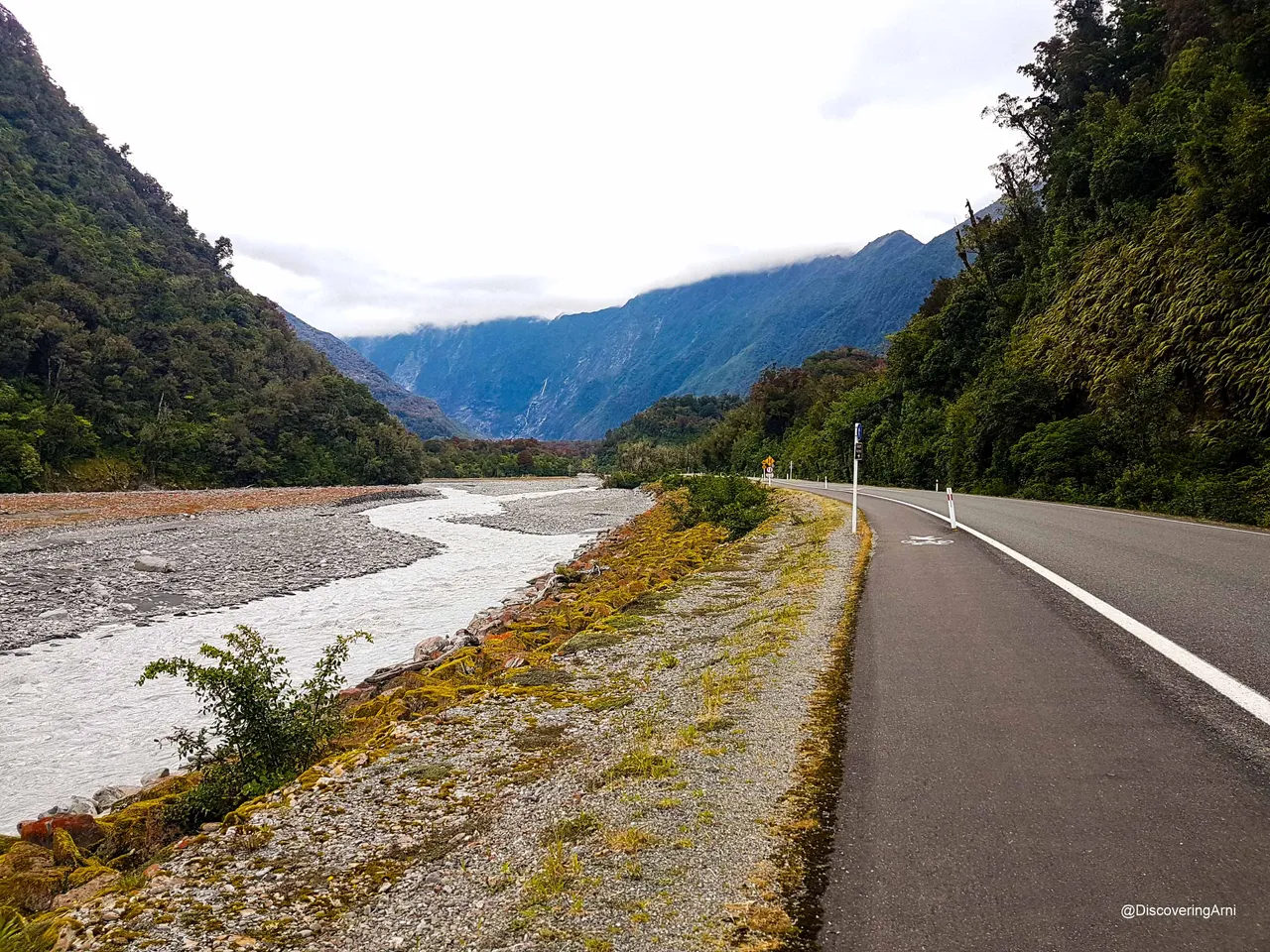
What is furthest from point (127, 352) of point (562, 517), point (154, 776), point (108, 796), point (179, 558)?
point (108, 796)

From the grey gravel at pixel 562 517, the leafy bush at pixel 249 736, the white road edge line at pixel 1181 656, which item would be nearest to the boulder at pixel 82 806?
the leafy bush at pixel 249 736

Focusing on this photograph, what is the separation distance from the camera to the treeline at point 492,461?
136000 millimetres

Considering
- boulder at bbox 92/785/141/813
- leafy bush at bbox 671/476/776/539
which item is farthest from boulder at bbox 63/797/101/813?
leafy bush at bbox 671/476/776/539

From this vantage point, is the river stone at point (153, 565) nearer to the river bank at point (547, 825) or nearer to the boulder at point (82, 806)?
the boulder at point (82, 806)

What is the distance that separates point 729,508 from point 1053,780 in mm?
18438

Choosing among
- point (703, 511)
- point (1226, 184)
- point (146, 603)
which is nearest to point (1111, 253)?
point (1226, 184)

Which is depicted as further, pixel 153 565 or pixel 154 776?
pixel 153 565

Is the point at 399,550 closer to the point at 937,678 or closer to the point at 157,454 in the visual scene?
the point at 937,678

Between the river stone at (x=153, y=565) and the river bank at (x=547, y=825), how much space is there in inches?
759

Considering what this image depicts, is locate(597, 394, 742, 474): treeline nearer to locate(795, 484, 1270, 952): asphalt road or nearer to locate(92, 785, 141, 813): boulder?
locate(92, 785, 141, 813): boulder

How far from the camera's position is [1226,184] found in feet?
58.9

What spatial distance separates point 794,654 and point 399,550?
23668 mm

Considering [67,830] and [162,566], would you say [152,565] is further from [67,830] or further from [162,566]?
[67,830]

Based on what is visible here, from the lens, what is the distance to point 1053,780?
3209 millimetres
